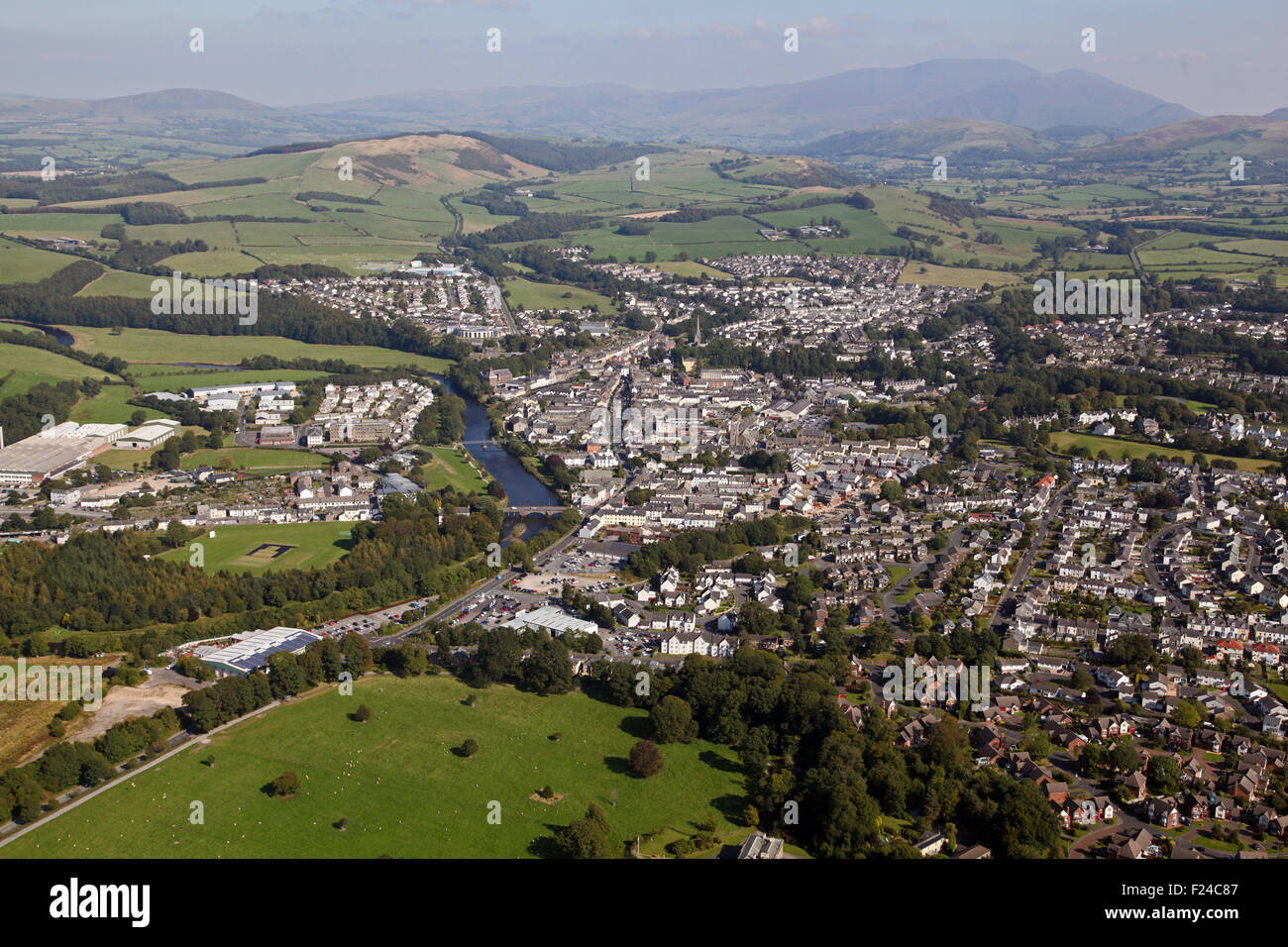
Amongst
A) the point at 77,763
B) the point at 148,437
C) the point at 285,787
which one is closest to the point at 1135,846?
the point at 285,787

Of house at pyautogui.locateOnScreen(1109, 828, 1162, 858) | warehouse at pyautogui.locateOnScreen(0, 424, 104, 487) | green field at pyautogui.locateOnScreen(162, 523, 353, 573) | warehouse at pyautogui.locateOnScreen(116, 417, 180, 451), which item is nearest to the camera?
house at pyautogui.locateOnScreen(1109, 828, 1162, 858)

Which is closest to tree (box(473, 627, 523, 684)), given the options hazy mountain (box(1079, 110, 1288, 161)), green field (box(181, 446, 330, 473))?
green field (box(181, 446, 330, 473))

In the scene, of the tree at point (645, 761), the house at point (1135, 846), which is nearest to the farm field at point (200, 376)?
the tree at point (645, 761)

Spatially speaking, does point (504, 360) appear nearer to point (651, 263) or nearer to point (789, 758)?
point (651, 263)

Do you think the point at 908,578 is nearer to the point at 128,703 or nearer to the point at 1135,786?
the point at 1135,786

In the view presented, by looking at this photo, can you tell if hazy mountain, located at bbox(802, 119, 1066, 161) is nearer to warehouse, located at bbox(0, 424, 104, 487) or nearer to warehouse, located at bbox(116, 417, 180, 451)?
warehouse, located at bbox(116, 417, 180, 451)

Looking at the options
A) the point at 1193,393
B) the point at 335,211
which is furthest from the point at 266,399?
the point at 335,211
